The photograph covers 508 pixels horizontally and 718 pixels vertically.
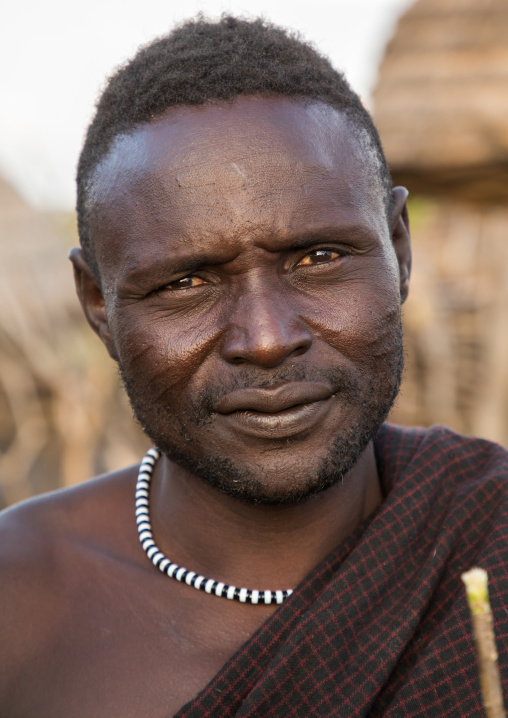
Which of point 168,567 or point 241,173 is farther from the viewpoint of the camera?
point 168,567

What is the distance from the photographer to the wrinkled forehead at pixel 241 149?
2230 millimetres

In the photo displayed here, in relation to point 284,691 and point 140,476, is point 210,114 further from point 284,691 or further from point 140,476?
point 284,691

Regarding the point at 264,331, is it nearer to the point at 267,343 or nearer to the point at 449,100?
the point at 267,343

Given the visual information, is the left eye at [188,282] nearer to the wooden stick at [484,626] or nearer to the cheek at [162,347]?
the cheek at [162,347]

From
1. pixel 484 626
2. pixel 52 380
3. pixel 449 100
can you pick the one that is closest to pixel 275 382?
pixel 484 626

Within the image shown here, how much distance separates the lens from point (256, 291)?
86.4 inches

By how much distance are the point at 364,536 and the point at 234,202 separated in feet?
3.25

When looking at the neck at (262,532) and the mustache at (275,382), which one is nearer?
the mustache at (275,382)

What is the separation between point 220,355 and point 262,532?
61 cm

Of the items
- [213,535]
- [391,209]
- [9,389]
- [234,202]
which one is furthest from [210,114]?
[9,389]

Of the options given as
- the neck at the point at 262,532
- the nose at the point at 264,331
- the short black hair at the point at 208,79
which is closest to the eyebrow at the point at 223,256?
the nose at the point at 264,331

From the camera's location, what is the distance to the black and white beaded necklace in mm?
2467

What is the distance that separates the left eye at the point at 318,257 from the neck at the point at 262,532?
674mm

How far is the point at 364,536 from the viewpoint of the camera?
2.44 meters
